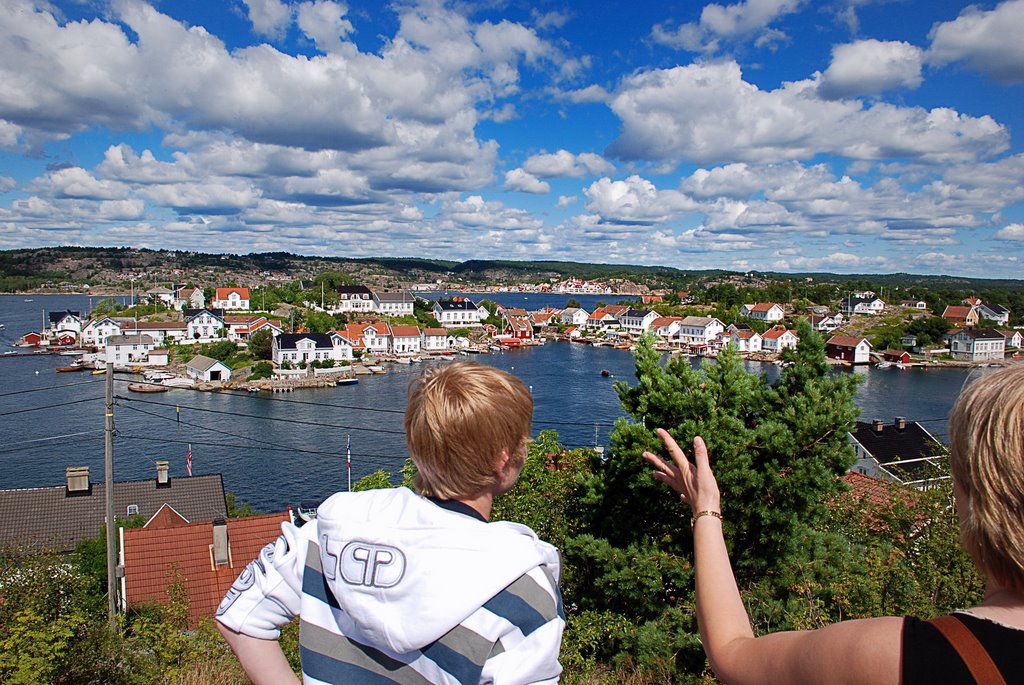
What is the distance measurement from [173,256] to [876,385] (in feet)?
363

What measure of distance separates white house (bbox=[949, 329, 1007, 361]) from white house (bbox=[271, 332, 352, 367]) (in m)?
30.7

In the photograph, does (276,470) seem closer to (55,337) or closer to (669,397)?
(669,397)

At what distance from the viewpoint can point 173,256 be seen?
358ft

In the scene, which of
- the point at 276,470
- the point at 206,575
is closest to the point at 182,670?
the point at 206,575

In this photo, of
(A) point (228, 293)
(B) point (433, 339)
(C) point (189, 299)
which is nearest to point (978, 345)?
(B) point (433, 339)

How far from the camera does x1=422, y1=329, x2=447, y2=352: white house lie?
34031mm

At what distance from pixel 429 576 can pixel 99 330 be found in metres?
37.6

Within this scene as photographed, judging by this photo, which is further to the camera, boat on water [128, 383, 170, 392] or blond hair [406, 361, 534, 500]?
boat on water [128, 383, 170, 392]

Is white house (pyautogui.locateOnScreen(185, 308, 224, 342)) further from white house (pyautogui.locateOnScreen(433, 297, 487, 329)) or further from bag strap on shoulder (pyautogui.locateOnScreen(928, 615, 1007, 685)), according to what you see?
bag strap on shoulder (pyautogui.locateOnScreen(928, 615, 1007, 685))

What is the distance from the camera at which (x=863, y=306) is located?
48.3 metres

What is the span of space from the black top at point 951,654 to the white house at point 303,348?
26786 mm

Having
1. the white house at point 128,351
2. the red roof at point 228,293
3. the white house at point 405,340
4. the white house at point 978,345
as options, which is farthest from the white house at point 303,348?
the white house at point 978,345

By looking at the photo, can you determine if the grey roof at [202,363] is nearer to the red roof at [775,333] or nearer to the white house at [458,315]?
the white house at [458,315]

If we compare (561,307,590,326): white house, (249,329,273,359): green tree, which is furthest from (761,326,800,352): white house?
(249,329,273,359): green tree
